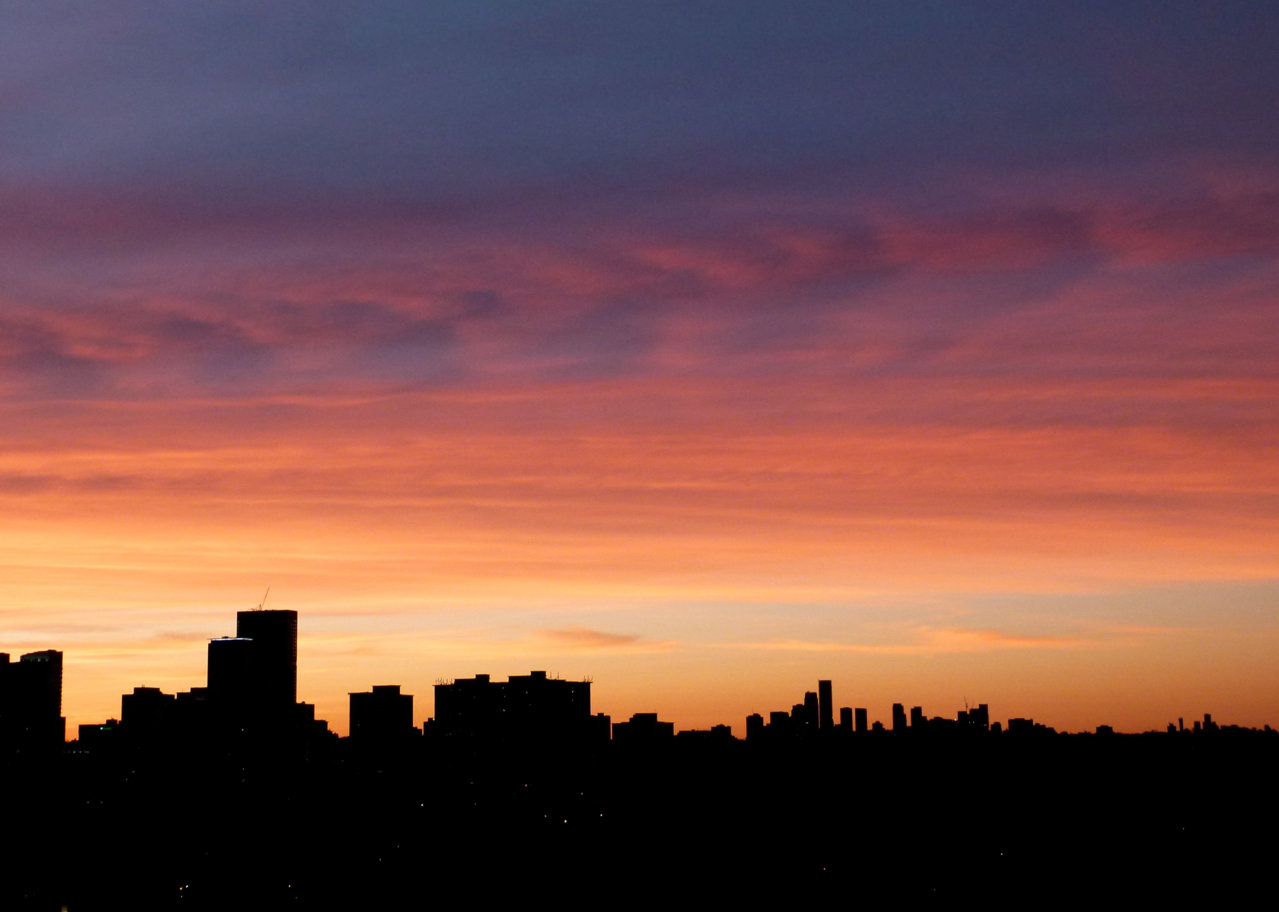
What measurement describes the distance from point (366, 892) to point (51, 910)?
36698 millimetres

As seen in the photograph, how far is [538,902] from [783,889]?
28.7 meters

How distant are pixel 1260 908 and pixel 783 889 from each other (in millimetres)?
50531

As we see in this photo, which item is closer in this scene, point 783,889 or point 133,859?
point 783,889

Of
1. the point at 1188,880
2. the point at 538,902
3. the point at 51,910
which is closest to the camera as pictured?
the point at 51,910

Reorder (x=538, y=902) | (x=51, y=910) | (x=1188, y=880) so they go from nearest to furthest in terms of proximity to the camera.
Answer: (x=51, y=910)
(x=538, y=902)
(x=1188, y=880)

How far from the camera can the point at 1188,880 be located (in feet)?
619

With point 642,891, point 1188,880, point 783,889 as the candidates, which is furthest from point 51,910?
point 1188,880

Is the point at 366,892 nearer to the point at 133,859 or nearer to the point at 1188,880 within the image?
the point at 133,859

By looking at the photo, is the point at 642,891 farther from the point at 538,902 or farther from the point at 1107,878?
the point at 1107,878

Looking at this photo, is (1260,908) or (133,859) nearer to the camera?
(1260,908)

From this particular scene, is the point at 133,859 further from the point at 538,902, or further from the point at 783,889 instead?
the point at 783,889

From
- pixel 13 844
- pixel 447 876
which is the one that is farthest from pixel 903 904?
pixel 13 844

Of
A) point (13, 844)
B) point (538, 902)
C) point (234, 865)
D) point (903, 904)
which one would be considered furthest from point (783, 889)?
point (13, 844)

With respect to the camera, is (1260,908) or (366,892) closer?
(1260,908)
